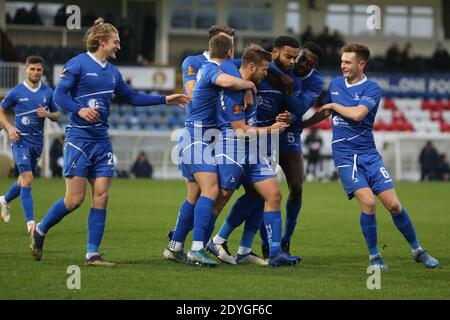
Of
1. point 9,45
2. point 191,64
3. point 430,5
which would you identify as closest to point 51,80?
point 9,45

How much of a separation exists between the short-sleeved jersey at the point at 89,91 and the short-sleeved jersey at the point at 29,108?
163 inches

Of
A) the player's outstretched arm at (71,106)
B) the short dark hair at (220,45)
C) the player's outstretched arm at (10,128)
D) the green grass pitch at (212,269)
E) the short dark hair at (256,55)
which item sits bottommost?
the green grass pitch at (212,269)

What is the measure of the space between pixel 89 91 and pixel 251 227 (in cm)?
234

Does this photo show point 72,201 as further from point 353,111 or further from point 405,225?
point 405,225

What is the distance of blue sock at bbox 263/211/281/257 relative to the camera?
10211 millimetres

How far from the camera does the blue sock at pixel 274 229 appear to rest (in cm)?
1021

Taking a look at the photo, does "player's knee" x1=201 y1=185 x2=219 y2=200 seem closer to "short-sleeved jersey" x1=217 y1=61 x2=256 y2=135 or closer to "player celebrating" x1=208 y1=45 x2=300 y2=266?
"player celebrating" x1=208 y1=45 x2=300 y2=266

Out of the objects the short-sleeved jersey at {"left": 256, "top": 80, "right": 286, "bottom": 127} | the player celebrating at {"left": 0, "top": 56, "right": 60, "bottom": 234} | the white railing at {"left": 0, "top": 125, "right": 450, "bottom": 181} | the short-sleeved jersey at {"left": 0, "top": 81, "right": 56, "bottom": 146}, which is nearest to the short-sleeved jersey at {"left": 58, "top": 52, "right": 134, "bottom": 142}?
the short-sleeved jersey at {"left": 256, "top": 80, "right": 286, "bottom": 127}

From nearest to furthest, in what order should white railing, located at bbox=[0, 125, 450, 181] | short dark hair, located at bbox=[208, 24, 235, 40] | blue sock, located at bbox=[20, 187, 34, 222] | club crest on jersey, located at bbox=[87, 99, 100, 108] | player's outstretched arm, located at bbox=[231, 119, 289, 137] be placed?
1. player's outstretched arm, located at bbox=[231, 119, 289, 137]
2. club crest on jersey, located at bbox=[87, 99, 100, 108]
3. short dark hair, located at bbox=[208, 24, 235, 40]
4. blue sock, located at bbox=[20, 187, 34, 222]
5. white railing, located at bbox=[0, 125, 450, 181]

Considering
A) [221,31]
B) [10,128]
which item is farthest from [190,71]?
[10,128]

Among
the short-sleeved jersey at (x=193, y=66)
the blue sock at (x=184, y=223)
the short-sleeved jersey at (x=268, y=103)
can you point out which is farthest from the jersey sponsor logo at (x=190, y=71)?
the blue sock at (x=184, y=223)

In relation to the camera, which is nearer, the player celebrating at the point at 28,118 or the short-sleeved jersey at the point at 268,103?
the short-sleeved jersey at the point at 268,103

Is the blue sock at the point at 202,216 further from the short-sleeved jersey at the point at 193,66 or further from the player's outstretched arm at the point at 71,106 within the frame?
the short-sleeved jersey at the point at 193,66

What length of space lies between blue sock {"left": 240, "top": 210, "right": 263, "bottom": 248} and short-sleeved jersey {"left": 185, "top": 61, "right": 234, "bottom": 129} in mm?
1247
